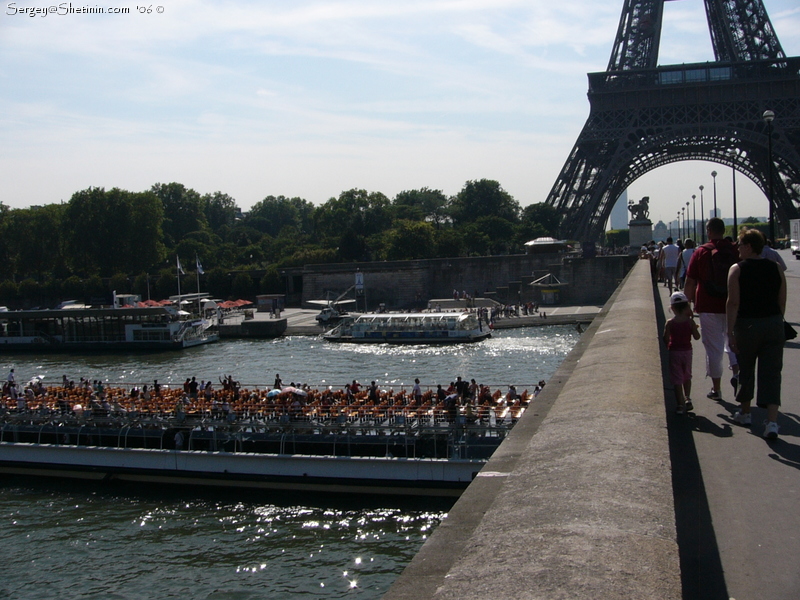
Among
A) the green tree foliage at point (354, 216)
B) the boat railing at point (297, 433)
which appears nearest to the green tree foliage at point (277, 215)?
the green tree foliage at point (354, 216)

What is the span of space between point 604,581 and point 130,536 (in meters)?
16.3

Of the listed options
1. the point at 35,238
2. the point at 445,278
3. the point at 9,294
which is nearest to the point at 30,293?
the point at 9,294

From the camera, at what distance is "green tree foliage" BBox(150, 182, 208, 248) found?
109 meters

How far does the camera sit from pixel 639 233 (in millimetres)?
50375

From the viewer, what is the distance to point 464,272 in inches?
2608

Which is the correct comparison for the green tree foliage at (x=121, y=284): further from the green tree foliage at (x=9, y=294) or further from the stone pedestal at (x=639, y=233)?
the stone pedestal at (x=639, y=233)

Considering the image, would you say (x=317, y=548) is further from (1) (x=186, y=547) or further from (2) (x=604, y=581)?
(2) (x=604, y=581)

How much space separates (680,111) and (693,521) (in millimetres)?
62671

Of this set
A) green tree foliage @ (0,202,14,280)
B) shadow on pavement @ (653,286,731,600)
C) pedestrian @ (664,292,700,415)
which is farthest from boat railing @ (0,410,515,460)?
green tree foliage @ (0,202,14,280)

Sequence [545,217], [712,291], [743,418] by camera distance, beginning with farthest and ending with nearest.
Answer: [545,217]
[712,291]
[743,418]

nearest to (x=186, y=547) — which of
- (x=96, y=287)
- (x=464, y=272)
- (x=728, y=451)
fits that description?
(x=728, y=451)

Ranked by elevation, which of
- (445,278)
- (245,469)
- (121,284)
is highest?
(121,284)

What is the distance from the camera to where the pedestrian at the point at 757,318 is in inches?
184

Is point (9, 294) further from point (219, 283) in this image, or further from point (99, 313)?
point (99, 313)
